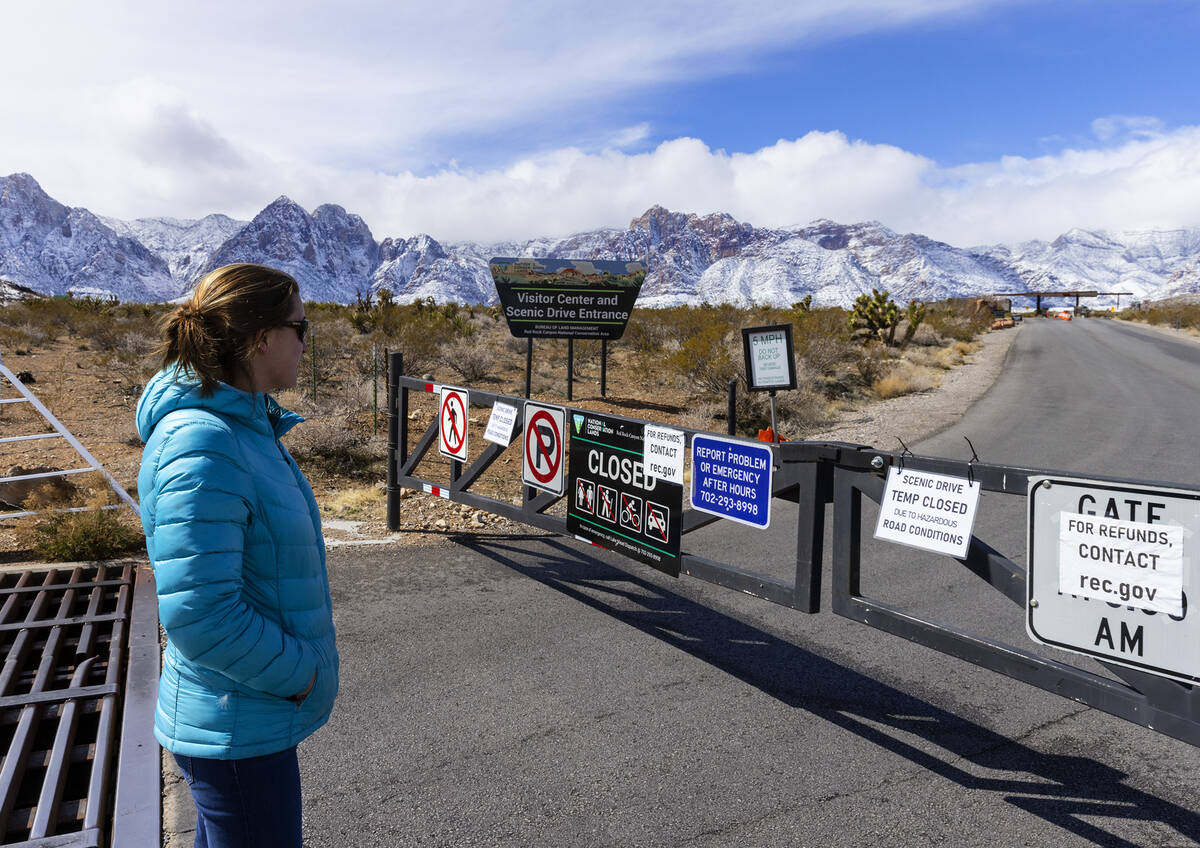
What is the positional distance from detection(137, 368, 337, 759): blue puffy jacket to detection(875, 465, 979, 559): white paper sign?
2331 millimetres

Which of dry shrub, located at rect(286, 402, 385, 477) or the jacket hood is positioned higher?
the jacket hood

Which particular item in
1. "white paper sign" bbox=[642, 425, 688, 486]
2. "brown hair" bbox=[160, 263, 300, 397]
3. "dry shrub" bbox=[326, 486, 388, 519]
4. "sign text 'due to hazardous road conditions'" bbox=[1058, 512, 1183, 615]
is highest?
"brown hair" bbox=[160, 263, 300, 397]

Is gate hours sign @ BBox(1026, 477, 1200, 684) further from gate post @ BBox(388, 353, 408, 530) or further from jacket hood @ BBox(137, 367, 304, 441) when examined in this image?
gate post @ BBox(388, 353, 408, 530)

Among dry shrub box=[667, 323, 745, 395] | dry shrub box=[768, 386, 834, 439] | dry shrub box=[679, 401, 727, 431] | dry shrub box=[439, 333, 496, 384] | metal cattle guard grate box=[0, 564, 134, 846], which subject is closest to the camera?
metal cattle guard grate box=[0, 564, 134, 846]

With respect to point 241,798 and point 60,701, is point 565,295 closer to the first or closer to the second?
point 60,701

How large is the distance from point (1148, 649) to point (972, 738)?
124 centimetres

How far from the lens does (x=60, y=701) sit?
3.72m

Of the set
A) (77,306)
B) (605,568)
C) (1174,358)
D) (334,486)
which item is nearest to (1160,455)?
(605,568)

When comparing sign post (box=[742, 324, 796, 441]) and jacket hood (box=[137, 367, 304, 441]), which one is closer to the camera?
jacket hood (box=[137, 367, 304, 441])

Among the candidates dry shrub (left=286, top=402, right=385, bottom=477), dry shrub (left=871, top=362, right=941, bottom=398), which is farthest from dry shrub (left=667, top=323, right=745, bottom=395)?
dry shrub (left=286, top=402, right=385, bottom=477)

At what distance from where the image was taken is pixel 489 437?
226 inches

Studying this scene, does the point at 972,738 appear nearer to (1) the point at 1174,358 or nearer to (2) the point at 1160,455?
(2) the point at 1160,455

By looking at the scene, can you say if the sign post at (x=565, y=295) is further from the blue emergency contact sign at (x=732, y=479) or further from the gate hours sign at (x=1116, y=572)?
the gate hours sign at (x=1116, y=572)

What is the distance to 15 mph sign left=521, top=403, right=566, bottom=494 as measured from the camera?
5160 mm
